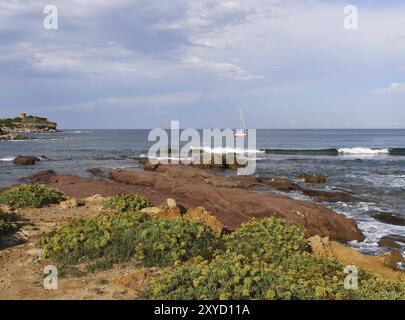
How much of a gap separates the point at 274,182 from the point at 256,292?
22707mm

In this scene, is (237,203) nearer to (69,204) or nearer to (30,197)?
(69,204)

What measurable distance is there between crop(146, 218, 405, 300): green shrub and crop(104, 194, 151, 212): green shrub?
16.9ft

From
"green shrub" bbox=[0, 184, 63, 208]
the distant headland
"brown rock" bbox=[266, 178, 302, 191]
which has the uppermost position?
the distant headland

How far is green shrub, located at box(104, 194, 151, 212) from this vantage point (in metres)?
13.3

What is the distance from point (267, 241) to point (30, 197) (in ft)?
28.8

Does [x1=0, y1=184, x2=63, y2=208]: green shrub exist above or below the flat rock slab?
above

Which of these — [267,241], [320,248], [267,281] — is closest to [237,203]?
[320,248]

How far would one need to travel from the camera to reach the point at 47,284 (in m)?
7.41

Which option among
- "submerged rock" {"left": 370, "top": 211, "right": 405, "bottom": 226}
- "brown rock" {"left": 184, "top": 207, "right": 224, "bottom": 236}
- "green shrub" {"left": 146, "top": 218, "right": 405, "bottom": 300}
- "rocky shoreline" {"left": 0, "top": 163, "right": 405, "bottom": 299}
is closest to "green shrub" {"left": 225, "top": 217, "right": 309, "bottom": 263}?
"green shrub" {"left": 146, "top": 218, "right": 405, "bottom": 300}

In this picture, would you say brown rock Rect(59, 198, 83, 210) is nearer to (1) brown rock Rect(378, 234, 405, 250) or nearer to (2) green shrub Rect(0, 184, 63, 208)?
(2) green shrub Rect(0, 184, 63, 208)

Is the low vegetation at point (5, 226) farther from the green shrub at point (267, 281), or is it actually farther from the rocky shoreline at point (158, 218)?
the green shrub at point (267, 281)

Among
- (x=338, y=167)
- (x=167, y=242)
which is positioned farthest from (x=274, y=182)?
(x=167, y=242)

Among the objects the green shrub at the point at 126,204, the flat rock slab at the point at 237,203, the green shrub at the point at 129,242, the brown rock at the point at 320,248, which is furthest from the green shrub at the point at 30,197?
the brown rock at the point at 320,248
